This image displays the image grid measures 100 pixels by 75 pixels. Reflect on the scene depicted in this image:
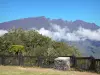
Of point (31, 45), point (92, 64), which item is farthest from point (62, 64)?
point (31, 45)

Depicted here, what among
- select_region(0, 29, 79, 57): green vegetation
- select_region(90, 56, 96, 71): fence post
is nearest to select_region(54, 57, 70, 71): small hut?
select_region(90, 56, 96, 71): fence post

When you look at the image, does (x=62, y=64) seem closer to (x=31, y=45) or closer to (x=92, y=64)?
(x=92, y=64)

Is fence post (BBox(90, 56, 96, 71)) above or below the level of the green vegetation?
below

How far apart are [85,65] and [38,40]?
22.0 metres

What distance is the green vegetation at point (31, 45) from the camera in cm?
4484

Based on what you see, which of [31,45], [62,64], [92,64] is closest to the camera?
[62,64]

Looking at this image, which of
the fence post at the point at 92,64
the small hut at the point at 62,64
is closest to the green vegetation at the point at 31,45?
the small hut at the point at 62,64

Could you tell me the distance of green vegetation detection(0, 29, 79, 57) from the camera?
44841mm

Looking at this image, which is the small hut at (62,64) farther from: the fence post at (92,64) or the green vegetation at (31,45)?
the green vegetation at (31,45)

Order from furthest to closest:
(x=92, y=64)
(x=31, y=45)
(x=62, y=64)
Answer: (x=31, y=45) → (x=92, y=64) → (x=62, y=64)

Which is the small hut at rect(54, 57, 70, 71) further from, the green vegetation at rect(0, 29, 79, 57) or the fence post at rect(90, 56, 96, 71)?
the green vegetation at rect(0, 29, 79, 57)

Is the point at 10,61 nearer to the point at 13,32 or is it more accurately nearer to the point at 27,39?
the point at 27,39

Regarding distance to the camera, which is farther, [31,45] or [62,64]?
[31,45]

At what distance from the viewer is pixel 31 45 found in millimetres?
53406
